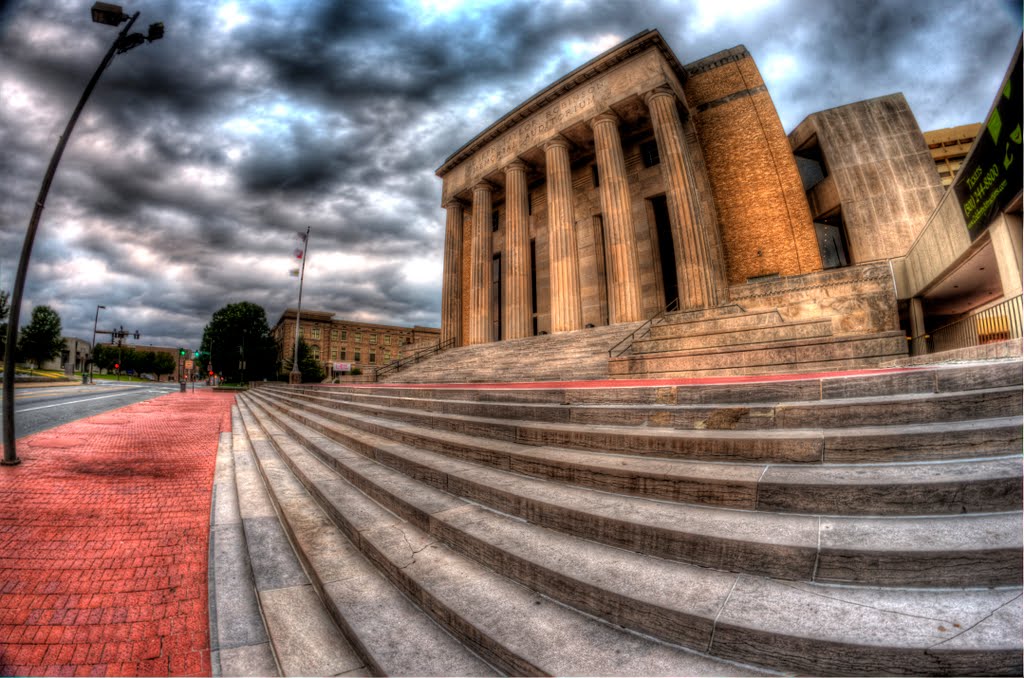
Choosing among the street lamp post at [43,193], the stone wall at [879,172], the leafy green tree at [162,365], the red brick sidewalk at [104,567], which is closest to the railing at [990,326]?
the stone wall at [879,172]

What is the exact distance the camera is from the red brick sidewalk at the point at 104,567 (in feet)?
6.05

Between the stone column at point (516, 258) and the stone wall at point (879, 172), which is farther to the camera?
the stone column at point (516, 258)

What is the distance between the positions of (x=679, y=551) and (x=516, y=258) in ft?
56.2

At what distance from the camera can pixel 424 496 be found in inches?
121

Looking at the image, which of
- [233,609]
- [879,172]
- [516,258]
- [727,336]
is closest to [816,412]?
[233,609]

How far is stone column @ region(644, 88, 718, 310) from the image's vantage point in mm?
13203

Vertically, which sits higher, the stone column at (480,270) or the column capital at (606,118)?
the column capital at (606,118)

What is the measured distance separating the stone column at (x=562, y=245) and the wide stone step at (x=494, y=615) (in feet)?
42.4

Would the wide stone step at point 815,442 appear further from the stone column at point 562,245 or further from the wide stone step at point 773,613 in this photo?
the stone column at point 562,245

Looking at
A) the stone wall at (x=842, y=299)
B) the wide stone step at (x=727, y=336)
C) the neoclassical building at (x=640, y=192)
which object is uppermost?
the neoclassical building at (x=640, y=192)

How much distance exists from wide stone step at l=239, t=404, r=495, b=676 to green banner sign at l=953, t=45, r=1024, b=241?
1453cm

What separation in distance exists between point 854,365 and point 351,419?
340 inches

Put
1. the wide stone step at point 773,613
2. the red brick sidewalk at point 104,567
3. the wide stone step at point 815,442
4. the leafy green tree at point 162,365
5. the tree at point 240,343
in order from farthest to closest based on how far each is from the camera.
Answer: the leafy green tree at point 162,365 < the tree at point 240,343 < the wide stone step at point 815,442 < the red brick sidewalk at point 104,567 < the wide stone step at point 773,613

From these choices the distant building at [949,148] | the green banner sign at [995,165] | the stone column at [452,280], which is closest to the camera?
the green banner sign at [995,165]
